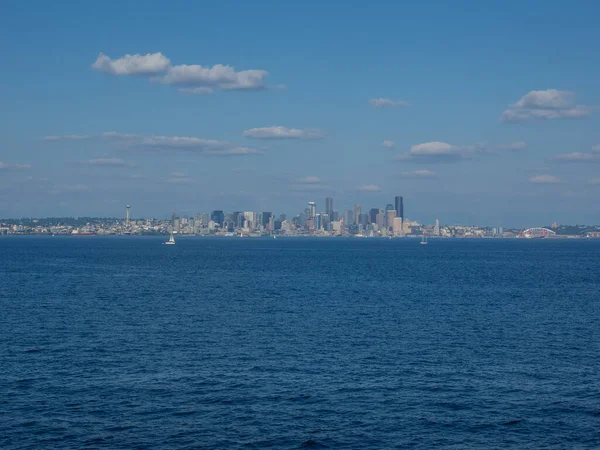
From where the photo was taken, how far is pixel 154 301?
Result: 91.4 m

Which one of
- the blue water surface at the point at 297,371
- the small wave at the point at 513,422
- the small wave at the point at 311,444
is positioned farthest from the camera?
the small wave at the point at 513,422

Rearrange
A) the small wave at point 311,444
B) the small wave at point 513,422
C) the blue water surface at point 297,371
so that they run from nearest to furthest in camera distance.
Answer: the small wave at point 311,444
the blue water surface at point 297,371
the small wave at point 513,422

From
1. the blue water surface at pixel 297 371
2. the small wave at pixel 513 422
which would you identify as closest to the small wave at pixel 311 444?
the blue water surface at pixel 297 371

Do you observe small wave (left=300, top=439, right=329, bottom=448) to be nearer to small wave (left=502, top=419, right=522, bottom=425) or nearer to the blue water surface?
the blue water surface

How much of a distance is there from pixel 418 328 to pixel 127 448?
40275mm

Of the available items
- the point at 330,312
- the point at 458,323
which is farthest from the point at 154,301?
the point at 458,323

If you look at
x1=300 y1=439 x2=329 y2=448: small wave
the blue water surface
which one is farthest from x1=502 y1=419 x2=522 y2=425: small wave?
x1=300 y1=439 x2=329 y2=448: small wave

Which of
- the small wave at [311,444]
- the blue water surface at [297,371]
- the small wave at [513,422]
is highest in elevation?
the blue water surface at [297,371]

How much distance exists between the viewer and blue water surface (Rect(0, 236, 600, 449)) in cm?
3778

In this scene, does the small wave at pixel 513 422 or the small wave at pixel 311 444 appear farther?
the small wave at pixel 513 422

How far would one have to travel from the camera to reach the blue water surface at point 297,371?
37.8 m

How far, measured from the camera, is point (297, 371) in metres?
50.7

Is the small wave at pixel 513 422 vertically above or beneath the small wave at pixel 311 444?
above

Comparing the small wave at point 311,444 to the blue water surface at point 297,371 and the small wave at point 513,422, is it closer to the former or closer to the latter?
the blue water surface at point 297,371
